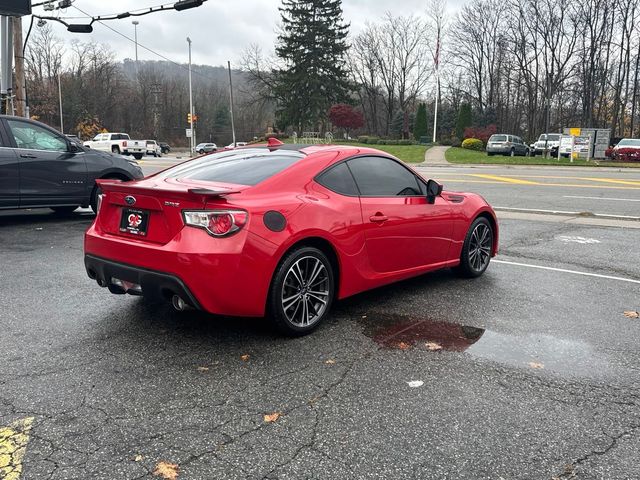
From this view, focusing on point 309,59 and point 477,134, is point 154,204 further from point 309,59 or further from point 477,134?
point 309,59

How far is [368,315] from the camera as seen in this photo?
4797 mm

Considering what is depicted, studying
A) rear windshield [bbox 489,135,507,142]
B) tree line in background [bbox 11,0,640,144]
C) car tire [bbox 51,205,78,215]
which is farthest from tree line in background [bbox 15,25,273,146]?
car tire [bbox 51,205,78,215]

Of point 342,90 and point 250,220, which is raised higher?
point 342,90

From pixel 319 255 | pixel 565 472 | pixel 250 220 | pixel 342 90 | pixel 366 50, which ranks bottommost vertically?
pixel 565 472

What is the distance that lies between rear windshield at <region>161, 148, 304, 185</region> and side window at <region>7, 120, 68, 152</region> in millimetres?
5060

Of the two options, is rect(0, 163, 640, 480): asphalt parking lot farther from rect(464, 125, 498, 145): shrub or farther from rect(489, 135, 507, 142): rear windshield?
rect(464, 125, 498, 145): shrub

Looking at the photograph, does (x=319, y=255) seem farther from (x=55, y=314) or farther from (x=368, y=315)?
(x=55, y=314)

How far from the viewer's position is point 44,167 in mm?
8859

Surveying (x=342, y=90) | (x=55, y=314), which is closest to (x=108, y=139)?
(x=342, y=90)

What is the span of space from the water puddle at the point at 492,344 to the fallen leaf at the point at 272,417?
1.26 metres

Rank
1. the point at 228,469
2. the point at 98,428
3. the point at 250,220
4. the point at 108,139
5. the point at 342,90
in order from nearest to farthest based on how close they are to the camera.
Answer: the point at 228,469 → the point at 98,428 → the point at 250,220 → the point at 108,139 → the point at 342,90

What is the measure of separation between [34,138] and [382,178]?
6659 millimetres

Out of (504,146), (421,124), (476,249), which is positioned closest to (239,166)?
(476,249)

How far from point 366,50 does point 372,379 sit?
76.8 metres
